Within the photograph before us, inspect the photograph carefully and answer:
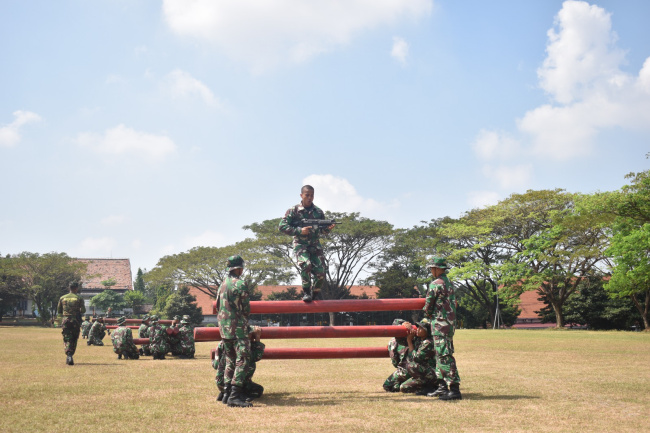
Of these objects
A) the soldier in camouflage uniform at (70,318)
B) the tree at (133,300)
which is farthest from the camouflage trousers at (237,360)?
the tree at (133,300)

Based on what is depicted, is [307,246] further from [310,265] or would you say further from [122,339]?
[122,339]

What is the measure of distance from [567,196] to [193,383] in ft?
162

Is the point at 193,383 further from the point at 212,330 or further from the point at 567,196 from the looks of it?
the point at 567,196

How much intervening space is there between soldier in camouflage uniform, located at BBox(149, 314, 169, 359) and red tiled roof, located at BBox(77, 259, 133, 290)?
238ft

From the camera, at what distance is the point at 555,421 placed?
774cm

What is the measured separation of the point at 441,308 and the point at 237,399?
12.7ft

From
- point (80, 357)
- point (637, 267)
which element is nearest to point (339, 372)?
point (80, 357)

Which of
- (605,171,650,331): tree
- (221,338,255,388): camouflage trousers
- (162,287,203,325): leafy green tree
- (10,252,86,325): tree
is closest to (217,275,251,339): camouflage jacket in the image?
(221,338,255,388): camouflage trousers

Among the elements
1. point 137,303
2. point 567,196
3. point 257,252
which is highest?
point 567,196

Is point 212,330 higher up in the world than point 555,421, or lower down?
higher up

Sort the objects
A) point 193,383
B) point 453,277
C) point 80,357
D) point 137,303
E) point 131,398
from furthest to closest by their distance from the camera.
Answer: point 137,303, point 453,277, point 80,357, point 193,383, point 131,398

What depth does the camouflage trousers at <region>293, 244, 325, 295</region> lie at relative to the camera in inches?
418

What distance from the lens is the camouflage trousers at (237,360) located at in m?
9.24

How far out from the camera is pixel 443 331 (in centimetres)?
983
